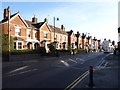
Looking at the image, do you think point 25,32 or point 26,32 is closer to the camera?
point 25,32

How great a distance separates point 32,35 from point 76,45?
1114 inches

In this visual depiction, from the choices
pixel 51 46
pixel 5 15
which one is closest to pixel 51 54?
pixel 51 46

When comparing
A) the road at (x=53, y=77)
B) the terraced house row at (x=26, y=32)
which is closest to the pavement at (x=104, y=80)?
the road at (x=53, y=77)

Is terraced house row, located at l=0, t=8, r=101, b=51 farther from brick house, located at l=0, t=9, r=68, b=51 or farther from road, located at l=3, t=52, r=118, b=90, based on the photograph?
road, located at l=3, t=52, r=118, b=90

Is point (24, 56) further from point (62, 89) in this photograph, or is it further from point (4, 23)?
point (62, 89)

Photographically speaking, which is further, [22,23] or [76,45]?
[76,45]

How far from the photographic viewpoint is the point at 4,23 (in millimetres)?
24562

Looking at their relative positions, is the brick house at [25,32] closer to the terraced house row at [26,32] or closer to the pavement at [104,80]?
the terraced house row at [26,32]

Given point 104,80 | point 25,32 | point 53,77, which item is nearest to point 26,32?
point 25,32

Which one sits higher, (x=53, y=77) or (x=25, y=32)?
(x=25, y=32)

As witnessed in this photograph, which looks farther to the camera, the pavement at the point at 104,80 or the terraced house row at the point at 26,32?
the terraced house row at the point at 26,32

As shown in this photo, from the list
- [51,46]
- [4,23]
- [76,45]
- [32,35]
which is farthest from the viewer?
[76,45]

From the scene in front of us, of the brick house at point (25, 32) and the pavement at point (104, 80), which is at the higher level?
the brick house at point (25, 32)

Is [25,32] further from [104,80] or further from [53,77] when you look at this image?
[104,80]
